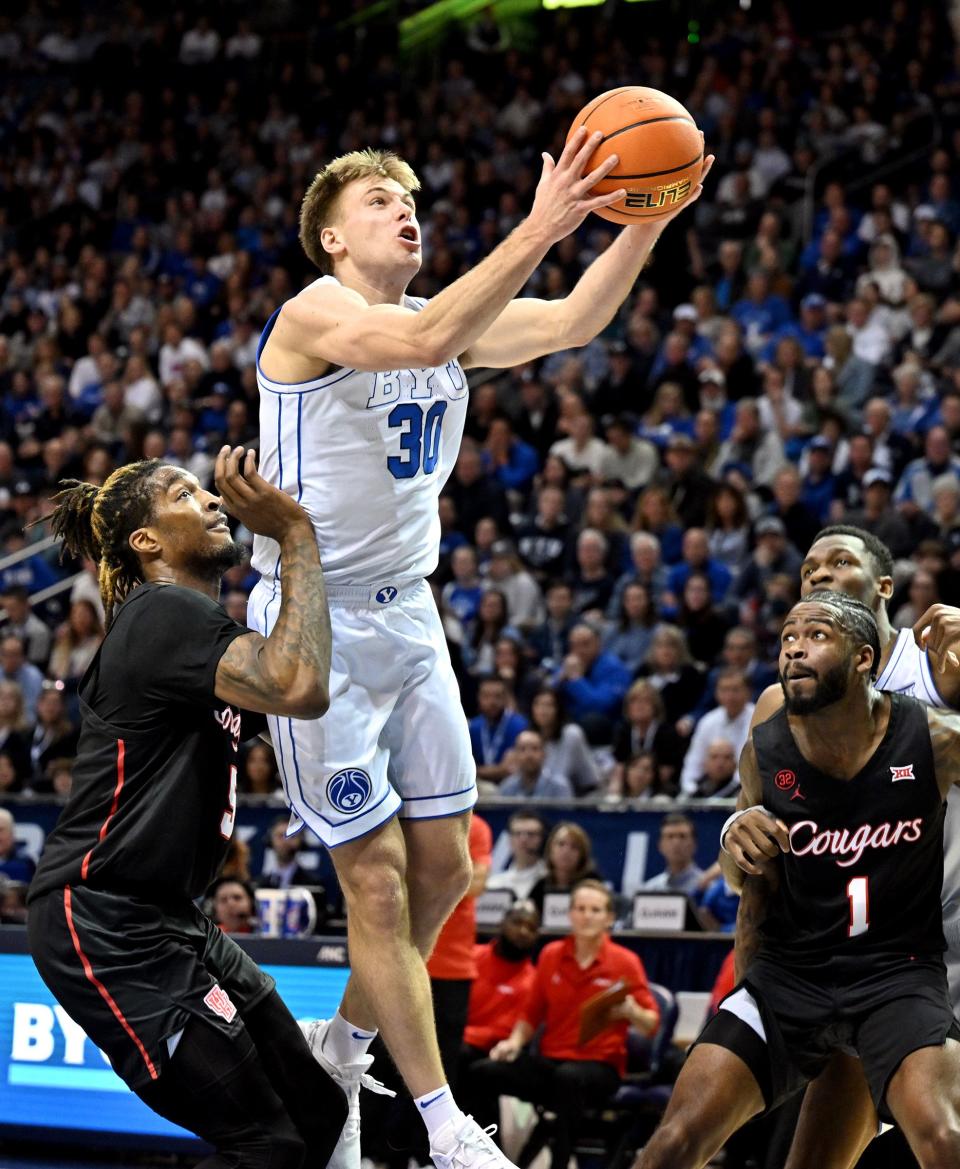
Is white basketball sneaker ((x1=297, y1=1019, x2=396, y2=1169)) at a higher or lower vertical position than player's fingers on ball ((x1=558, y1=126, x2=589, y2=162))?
lower

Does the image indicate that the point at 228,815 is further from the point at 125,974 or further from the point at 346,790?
the point at 125,974

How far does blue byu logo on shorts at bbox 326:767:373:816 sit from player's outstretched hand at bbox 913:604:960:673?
5.09ft

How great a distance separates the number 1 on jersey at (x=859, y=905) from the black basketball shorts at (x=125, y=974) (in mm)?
1588

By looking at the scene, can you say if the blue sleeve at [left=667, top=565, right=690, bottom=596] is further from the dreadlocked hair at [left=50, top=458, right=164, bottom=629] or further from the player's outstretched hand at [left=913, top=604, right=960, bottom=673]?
the dreadlocked hair at [left=50, top=458, right=164, bottom=629]

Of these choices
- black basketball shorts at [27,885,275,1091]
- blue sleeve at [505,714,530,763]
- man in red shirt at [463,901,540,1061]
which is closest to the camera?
black basketball shorts at [27,885,275,1091]

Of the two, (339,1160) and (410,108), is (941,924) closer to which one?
(339,1160)

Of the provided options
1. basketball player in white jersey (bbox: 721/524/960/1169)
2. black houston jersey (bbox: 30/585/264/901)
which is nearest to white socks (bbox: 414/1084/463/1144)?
black houston jersey (bbox: 30/585/264/901)

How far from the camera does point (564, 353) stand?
14703 millimetres

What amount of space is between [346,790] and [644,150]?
1.78 metres

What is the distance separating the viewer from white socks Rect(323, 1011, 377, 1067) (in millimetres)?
4715

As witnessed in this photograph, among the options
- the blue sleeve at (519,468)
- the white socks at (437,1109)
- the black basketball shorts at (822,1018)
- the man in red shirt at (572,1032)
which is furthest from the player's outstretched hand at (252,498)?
the blue sleeve at (519,468)

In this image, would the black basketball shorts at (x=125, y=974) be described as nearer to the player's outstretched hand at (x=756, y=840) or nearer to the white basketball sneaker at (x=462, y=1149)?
the white basketball sneaker at (x=462, y=1149)

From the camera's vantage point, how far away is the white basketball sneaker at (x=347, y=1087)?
15.1 ft

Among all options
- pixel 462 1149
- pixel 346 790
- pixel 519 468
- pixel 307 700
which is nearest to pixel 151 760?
pixel 307 700
